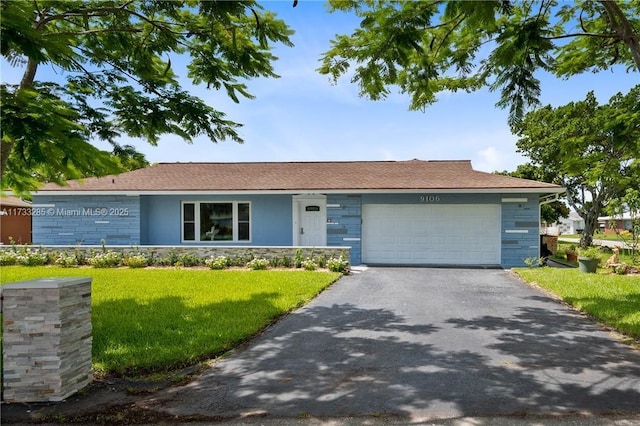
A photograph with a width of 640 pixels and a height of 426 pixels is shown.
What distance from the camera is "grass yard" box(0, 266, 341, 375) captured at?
5.43 m

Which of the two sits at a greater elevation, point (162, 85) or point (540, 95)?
point (162, 85)

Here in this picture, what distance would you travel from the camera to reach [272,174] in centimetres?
1875

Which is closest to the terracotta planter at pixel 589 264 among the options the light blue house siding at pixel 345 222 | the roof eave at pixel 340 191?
the roof eave at pixel 340 191

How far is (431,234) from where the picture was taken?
52.6 feet

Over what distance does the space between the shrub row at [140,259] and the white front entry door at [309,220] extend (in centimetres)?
218

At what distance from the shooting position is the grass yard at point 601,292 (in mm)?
7074

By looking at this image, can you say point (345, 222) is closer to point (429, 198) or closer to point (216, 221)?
point (429, 198)

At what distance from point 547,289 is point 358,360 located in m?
7.40

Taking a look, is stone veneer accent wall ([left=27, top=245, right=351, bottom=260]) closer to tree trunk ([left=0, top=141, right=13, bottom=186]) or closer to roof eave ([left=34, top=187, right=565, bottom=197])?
roof eave ([left=34, top=187, right=565, bottom=197])

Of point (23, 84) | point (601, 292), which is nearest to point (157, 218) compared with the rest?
point (23, 84)

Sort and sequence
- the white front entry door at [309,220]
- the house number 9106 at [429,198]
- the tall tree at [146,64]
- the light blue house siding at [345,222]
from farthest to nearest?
the white front entry door at [309,220]
the light blue house siding at [345,222]
the house number 9106 at [429,198]
the tall tree at [146,64]

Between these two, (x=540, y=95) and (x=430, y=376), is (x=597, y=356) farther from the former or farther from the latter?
(x=540, y=95)

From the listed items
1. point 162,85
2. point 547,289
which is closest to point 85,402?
point 162,85

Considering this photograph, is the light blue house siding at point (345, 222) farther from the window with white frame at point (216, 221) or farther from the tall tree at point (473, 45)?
the tall tree at point (473, 45)
